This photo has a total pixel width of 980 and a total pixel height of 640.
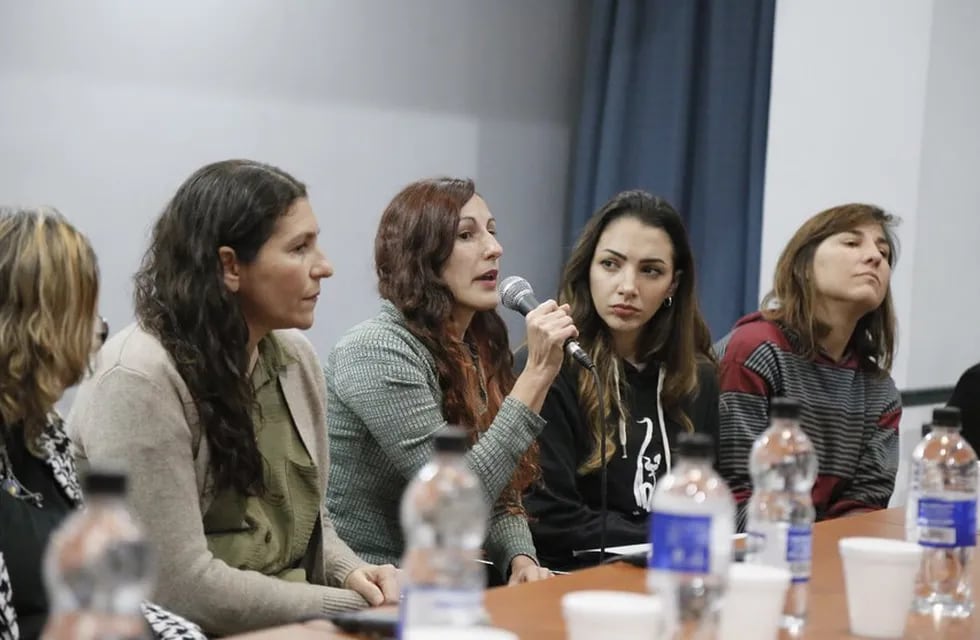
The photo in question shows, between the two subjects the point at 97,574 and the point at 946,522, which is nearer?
the point at 97,574

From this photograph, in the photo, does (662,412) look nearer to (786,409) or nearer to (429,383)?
(429,383)

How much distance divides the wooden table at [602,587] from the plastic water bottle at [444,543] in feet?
0.95

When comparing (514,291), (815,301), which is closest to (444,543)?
(514,291)

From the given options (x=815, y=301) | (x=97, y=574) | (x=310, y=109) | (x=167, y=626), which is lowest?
(x=167, y=626)

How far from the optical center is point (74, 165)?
3.85 meters

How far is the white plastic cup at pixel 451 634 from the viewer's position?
123cm

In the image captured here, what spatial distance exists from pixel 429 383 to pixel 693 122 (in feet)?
8.15

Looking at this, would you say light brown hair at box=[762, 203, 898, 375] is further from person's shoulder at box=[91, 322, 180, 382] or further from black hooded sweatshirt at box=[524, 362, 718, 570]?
person's shoulder at box=[91, 322, 180, 382]

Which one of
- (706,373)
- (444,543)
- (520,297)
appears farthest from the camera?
(706,373)

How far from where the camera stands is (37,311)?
188 centimetres

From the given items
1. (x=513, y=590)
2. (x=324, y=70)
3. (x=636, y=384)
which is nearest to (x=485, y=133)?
(x=324, y=70)

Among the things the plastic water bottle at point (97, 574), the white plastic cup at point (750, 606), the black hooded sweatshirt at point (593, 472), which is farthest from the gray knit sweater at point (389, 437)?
the plastic water bottle at point (97, 574)

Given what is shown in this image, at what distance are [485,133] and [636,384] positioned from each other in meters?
2.03

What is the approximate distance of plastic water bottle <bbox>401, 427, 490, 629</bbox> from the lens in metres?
1.34
